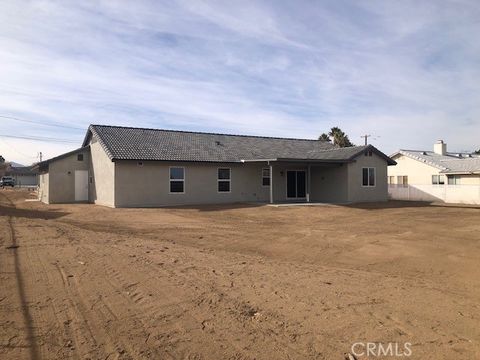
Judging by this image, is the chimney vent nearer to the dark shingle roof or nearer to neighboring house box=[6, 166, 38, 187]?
the dark shingle roof

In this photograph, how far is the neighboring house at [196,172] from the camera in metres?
24.0

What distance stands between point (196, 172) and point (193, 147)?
2463 mm

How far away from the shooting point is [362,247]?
35.5 feet

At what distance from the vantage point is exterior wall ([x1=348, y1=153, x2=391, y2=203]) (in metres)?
27.5

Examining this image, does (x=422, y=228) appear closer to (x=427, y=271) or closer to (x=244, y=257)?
(x=427, y=271)

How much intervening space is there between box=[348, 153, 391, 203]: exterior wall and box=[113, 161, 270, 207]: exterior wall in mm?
5410

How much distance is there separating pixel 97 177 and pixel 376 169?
17.8 meters

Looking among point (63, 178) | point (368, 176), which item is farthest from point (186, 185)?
point (368, 176)

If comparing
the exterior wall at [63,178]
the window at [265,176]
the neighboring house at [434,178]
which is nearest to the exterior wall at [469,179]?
the neighboring house at [434,178]

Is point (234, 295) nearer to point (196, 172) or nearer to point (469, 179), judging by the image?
point (196, 172)

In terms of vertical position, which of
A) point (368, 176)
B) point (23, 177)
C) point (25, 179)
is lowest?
point (368, 176)

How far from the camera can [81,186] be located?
28312mm

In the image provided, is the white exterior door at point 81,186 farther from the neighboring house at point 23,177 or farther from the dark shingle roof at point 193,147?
the neighboring house at point 23,177

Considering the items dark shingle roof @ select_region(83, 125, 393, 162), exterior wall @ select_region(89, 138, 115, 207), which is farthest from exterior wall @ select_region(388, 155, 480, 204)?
exterior wall @ select_region(89, 138, 115, 207)
